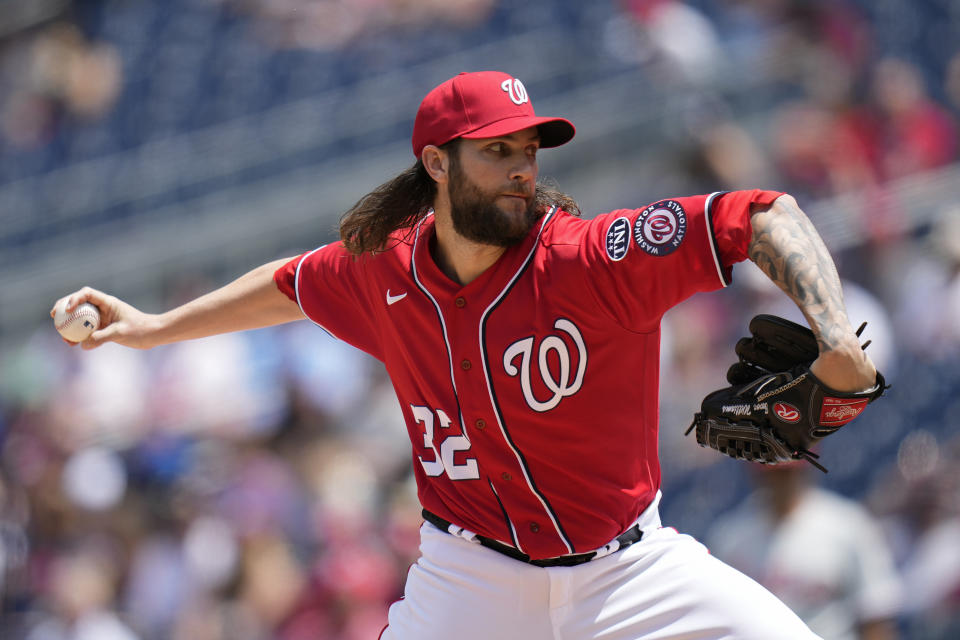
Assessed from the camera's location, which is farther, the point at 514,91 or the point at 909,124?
the point at 909,124

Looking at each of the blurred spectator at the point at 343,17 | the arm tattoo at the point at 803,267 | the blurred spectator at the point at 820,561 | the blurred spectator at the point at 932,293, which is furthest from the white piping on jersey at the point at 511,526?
the blurred spectator at the point at 343,17

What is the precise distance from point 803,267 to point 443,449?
108 centimetres

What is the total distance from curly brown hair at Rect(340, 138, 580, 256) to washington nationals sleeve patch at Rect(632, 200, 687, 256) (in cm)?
49

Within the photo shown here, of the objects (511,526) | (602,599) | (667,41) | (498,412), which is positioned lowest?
(602,599)

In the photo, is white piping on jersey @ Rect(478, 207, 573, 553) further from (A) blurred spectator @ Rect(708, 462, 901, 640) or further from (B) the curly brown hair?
(A) blurred spectator @ Rect(708, 462, 901, 640)

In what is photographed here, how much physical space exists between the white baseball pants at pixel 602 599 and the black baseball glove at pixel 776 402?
31 centimetres

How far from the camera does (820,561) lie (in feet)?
14.4

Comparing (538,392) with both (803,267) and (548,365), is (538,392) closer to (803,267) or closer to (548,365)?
(548,365)

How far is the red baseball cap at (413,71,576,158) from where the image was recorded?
288cm

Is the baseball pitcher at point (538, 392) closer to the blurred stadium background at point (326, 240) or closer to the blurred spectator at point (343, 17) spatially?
the blurred stadium background at point (326, 240)

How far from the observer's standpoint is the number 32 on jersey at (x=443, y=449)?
295 centimetres

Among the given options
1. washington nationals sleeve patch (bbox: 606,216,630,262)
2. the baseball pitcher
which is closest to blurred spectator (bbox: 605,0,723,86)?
the baseball pitcher

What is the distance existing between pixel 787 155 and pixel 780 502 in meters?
2.59

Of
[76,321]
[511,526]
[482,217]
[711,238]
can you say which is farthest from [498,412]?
[76,321]
